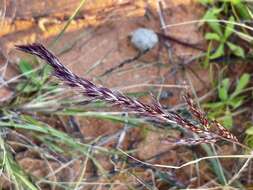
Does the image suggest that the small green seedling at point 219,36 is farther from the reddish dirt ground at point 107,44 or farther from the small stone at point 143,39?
the small stone at point 143,39

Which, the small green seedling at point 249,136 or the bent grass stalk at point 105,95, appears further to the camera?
the small green seedling at point 249,136

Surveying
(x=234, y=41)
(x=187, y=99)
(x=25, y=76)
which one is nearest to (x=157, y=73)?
(x=234, y=41)

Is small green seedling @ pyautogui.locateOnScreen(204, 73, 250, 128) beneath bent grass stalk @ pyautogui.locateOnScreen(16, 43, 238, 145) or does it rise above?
beneath

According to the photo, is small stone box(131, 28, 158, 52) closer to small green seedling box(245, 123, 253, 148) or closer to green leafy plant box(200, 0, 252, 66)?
green leafy plant box(200, 0, 252, 66)

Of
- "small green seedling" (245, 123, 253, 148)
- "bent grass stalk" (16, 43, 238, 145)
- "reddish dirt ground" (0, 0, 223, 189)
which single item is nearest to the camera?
"bent grass stalk" (16, 43, 238, 145)

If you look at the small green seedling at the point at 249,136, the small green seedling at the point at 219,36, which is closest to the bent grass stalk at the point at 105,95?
the small green seedling at the point at 249,136

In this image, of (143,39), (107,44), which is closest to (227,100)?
(143,39)

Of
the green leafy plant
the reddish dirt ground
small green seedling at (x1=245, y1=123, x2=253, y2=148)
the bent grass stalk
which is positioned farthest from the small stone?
the bent grass stalk
